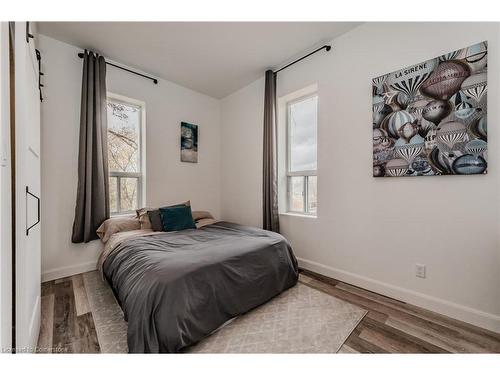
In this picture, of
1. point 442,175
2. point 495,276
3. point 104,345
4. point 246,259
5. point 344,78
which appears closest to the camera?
point 104,345

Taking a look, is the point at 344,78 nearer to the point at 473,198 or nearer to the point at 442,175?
the point at 442,175

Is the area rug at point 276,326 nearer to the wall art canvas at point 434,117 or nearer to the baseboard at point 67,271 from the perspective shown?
the baseboard at point 67,271

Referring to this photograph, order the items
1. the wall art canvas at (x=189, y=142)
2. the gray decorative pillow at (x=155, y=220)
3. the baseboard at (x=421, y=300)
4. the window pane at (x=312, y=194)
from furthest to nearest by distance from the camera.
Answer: the wall art canvas at (x=189, y=142)
the window pane at (x=312, y=194)
the gray decorative pillow at (x=155, y=220)
the baseboard at (x=421, y=300)

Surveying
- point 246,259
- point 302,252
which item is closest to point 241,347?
point 246,259

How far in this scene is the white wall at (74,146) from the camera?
7.78 ft

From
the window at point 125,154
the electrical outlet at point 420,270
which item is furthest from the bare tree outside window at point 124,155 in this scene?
the electrical outlet at point 420,270

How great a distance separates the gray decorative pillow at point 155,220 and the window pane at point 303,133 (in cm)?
188

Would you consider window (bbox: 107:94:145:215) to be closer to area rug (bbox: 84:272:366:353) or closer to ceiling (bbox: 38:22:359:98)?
ceiling (bbox: 38:22:359:98)

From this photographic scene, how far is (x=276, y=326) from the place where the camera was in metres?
1.62

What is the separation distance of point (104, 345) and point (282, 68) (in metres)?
3.33

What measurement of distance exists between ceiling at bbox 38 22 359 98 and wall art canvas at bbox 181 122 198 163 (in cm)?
78

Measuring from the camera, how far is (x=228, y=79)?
10.7ft

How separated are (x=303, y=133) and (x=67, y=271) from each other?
330 cm

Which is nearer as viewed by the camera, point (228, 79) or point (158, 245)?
point (158, 245)
